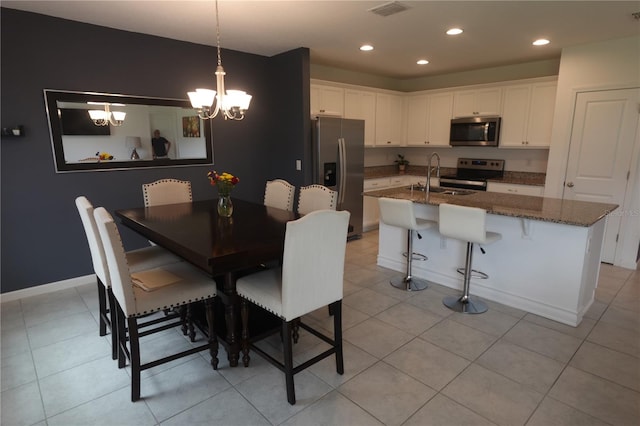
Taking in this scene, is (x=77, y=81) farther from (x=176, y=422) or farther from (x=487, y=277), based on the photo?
(x=487, y=277)

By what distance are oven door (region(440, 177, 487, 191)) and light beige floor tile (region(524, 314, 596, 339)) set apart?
8.82 feet

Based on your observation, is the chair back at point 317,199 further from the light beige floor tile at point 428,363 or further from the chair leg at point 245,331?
the light beige floor tile at point 428,363

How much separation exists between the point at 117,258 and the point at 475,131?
517cm

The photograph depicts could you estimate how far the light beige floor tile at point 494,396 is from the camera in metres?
1.88

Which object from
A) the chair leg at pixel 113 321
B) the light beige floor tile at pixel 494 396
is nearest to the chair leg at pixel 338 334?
the light beige floor tile at pixel 494 396

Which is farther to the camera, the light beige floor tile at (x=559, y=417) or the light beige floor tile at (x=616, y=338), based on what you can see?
the light beige floor tile at (x=616, y=338)

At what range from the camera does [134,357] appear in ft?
6.47

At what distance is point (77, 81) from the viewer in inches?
132

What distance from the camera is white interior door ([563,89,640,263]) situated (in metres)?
3.89

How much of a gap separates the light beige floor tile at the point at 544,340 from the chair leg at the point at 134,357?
8.17 ft

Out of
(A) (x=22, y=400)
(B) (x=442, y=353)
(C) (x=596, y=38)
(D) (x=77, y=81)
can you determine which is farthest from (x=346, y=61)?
(A) (x=22, y=400)

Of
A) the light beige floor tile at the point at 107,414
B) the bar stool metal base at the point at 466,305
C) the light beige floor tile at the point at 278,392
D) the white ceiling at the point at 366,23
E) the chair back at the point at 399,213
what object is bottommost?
the light beige floor tile at the point at 107,414

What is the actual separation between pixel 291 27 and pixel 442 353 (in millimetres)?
3171

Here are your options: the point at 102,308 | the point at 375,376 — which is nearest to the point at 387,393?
the point at 375,376
